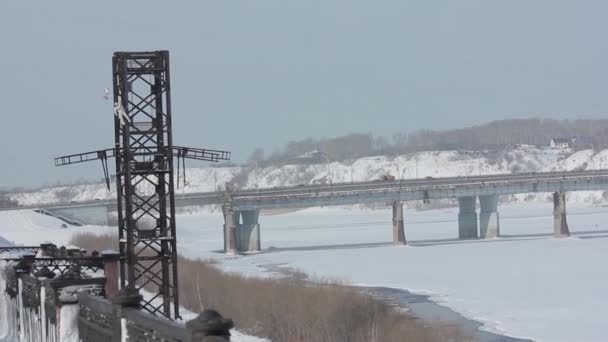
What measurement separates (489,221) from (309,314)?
259 ft

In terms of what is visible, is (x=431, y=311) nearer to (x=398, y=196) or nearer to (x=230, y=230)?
(x=230, y=230)

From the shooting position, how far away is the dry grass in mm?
33281

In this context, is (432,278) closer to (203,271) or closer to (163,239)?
(203,271)

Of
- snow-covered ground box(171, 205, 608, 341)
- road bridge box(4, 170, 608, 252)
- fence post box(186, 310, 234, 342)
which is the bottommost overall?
snow-covered ground box(171, 205, 608, 341)

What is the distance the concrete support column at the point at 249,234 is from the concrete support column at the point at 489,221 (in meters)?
22.4

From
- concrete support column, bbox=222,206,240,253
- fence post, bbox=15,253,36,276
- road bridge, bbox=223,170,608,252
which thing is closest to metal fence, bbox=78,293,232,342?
fence post, bbox=15,253,36,276

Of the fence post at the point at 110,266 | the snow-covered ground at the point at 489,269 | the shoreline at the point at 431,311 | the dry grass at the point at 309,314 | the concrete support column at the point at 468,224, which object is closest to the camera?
the fence post at the point at 110,266

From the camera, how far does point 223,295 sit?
1681 inches

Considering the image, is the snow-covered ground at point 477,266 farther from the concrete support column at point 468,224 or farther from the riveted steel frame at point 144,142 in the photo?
the riveted steel frame at point 144,142

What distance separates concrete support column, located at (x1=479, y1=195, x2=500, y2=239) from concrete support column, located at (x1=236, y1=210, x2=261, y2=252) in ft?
73.6

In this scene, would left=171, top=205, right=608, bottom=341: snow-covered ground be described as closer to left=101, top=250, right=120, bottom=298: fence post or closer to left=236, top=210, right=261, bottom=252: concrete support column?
left=236, top=210, right=261, bottom=252: concrete support column

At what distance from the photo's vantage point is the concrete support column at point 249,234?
105062 mm

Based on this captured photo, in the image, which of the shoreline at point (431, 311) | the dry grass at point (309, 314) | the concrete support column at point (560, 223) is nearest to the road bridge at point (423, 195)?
the concrete support column at point (560, 223)

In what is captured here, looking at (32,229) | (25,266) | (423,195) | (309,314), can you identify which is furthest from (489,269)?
(423,195)
